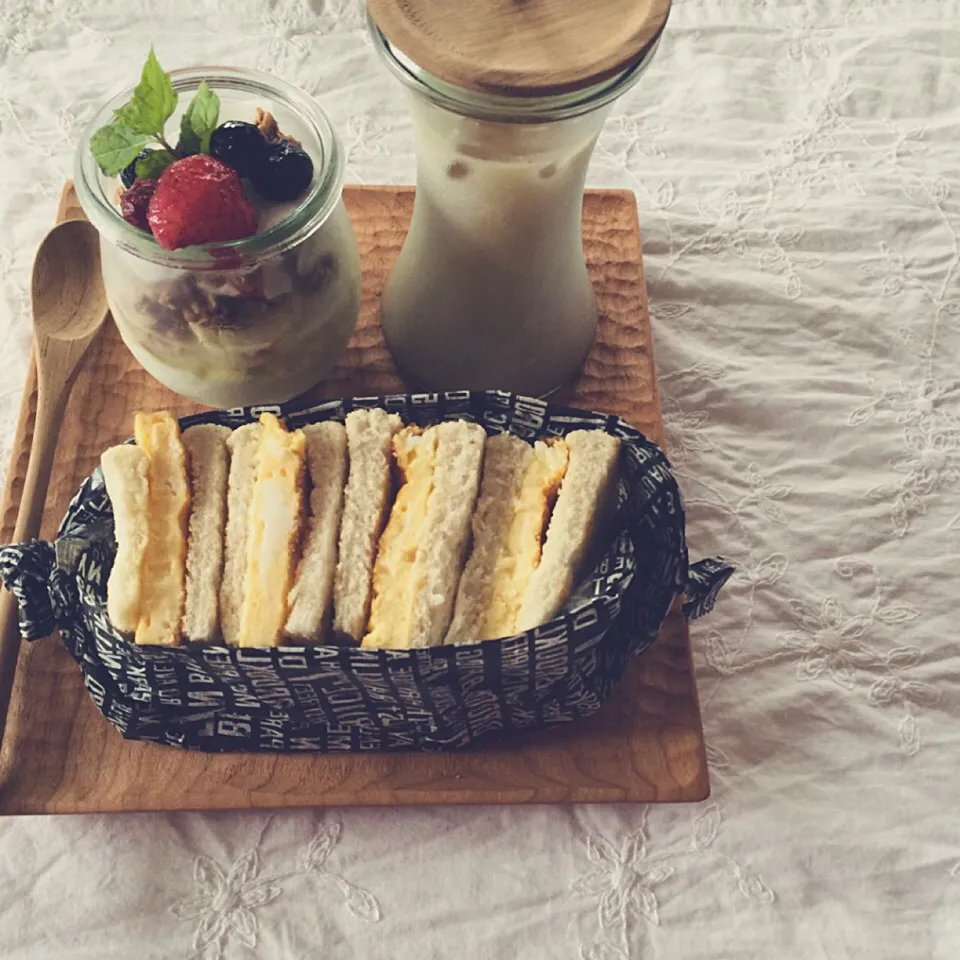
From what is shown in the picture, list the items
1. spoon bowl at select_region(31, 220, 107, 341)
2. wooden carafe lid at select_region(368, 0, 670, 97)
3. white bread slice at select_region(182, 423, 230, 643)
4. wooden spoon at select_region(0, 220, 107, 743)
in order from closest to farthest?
wooden carafe lid at select_region(368, 0, 670, 97) < white bread slice at select_region(182, 423, 230, 643) < wooden spoon at select_region(0, 220, 107, 743) < spoon bowl at select_region(31, 220, 107, 341)

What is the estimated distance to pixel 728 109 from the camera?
6.28ft

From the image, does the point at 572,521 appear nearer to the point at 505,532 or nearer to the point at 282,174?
the point at 505,532

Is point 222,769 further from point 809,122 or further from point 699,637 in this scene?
point 809,122

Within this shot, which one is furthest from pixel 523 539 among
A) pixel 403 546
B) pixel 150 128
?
pixel 150 128

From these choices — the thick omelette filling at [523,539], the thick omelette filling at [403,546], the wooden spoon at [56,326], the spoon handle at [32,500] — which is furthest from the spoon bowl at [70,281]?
the thick omelette filling at [523,539]

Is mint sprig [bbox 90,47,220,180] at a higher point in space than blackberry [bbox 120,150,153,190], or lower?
higher

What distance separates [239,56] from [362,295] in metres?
0.66

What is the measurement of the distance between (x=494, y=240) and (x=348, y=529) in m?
0.41

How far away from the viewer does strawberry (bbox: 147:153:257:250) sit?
3.60 feet

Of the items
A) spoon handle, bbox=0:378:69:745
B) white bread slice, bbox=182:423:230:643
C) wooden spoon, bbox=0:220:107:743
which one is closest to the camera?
white bread slice, bbox=182:423:230:643

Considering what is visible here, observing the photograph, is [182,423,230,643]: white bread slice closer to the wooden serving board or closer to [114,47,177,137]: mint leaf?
the wooden serving board

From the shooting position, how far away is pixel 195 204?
3.61ft

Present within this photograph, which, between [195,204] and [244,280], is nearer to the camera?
[195,204]

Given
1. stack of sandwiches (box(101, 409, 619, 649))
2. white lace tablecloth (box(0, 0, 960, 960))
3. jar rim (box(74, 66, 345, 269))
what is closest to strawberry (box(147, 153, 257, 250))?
jar rim (box(74, 66, 345, 269))
